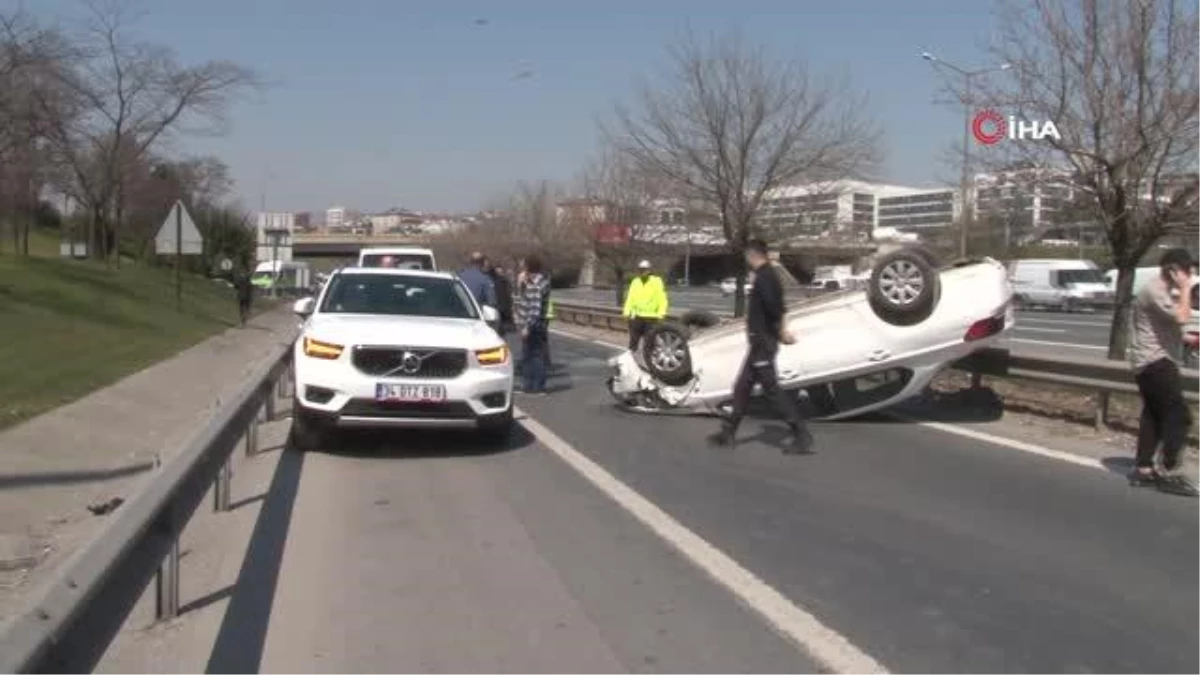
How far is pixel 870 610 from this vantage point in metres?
5.76

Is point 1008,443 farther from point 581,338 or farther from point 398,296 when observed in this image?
point 581,338

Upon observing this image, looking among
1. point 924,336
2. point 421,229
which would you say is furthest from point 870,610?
point 421,229

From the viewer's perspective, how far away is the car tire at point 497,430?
10.5 metres

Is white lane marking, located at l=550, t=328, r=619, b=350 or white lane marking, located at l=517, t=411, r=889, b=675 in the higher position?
white lane marking, located at l=517, t=411, r=889, b=675

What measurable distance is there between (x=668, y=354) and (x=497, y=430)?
9.65ft

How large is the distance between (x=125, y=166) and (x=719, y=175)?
32.0 m

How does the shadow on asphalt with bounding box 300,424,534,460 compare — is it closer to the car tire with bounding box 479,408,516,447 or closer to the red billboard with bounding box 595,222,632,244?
the car tire with bounding box 479,408,516,447

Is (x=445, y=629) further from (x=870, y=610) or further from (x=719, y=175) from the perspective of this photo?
(x=719, y=175)

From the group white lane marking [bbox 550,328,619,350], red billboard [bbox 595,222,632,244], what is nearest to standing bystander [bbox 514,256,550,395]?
white lane marking [bbox 550,328,619,350]

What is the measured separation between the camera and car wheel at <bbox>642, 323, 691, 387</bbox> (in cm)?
1299

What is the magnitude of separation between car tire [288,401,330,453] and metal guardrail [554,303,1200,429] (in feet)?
22.8

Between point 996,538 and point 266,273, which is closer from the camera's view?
point 996,538

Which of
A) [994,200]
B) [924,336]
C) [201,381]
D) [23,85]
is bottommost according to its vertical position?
[201,381]

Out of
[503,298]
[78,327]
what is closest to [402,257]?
[503,298]
